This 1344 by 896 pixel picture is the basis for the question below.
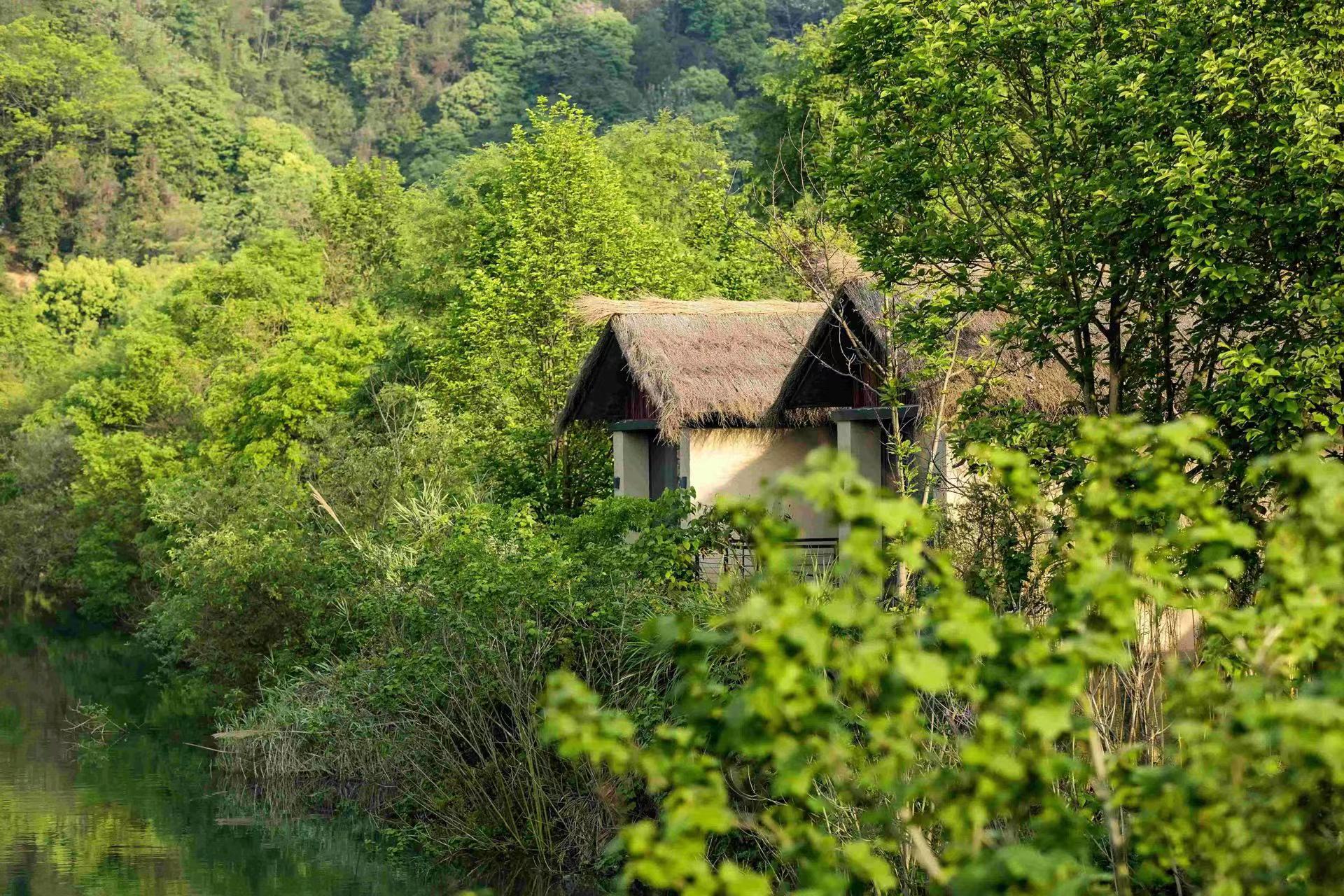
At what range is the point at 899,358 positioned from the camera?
15.9 m

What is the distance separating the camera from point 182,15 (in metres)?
106

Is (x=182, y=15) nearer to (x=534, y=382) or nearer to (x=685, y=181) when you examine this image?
(x=685, y=181)

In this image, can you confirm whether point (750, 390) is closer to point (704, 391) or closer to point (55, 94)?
point (704, 391)

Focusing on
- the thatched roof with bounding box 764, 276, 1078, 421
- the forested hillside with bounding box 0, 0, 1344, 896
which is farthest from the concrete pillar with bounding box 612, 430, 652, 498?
the thatched roof with bounding box 764, 276, 1078, 421

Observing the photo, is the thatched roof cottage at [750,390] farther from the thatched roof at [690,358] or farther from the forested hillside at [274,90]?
the forested hillside at [274,90]

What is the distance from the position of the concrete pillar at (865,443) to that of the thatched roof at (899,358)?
0.67 m

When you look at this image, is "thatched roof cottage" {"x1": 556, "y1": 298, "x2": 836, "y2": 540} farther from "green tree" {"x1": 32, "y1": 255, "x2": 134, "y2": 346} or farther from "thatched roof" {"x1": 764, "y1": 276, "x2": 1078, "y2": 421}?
"green tree" {"x1": 32, "y1": 255, "x2": 134, "y2": 346}

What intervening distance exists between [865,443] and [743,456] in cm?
244

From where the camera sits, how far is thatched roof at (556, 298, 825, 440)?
1984 centimetres

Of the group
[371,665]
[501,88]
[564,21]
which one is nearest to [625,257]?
[371,665]

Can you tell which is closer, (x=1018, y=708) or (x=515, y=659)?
(x=1018, y=708)

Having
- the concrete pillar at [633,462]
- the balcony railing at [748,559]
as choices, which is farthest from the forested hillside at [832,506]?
the concrete pillar at [633,462]

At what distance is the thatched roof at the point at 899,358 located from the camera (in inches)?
587

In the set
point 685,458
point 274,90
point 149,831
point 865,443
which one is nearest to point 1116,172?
point 865,443
